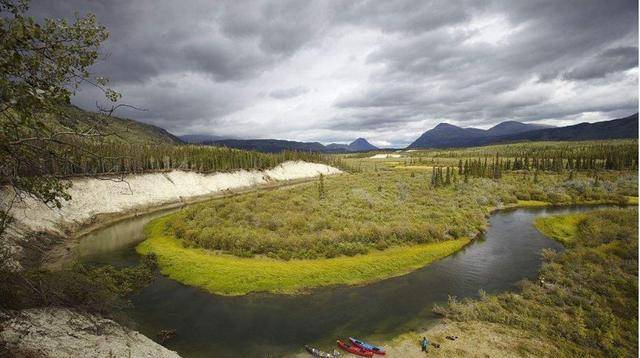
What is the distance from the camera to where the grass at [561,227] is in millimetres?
42344

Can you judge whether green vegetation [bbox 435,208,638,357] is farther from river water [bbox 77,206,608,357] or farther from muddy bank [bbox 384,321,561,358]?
river water [bbox 77,206,608,357]

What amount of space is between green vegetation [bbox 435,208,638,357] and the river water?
2190 mm

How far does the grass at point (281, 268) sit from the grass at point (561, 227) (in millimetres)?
15129

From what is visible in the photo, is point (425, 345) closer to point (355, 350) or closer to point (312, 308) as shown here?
point (355, 350)

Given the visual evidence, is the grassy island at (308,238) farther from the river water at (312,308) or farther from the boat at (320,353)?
the boat at (320,353)

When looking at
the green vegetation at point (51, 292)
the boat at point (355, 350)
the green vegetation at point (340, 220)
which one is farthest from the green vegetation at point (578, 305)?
the green vegetation at point (51, 292)

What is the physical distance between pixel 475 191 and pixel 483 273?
46.9 m

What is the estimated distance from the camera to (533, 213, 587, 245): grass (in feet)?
139

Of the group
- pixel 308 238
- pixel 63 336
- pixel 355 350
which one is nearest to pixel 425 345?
pixel 355 350

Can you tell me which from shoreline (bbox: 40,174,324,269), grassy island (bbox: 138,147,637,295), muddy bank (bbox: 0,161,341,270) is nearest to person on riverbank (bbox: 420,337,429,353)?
grassy island (bbox: 138,147,637,295)

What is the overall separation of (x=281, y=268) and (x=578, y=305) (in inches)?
931

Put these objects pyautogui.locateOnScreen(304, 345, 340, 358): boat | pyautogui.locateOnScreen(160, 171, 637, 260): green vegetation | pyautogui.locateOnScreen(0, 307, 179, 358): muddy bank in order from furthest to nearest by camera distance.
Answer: pyautogui.locateOnScreen(160, 171, 637, 260): green vegetation < pyautogui.locateOnScreen(304, 345, 340, 358): boat < pyautogui.locateOnScreen(0, 307, 179, 358): muddy bank

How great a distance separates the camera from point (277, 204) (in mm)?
51938

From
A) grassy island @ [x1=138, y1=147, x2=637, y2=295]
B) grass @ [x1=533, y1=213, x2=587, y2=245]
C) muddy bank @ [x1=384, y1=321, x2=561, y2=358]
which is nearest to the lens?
muddy bank @ [x1=384, y1=321, x2=561, y2=358]
